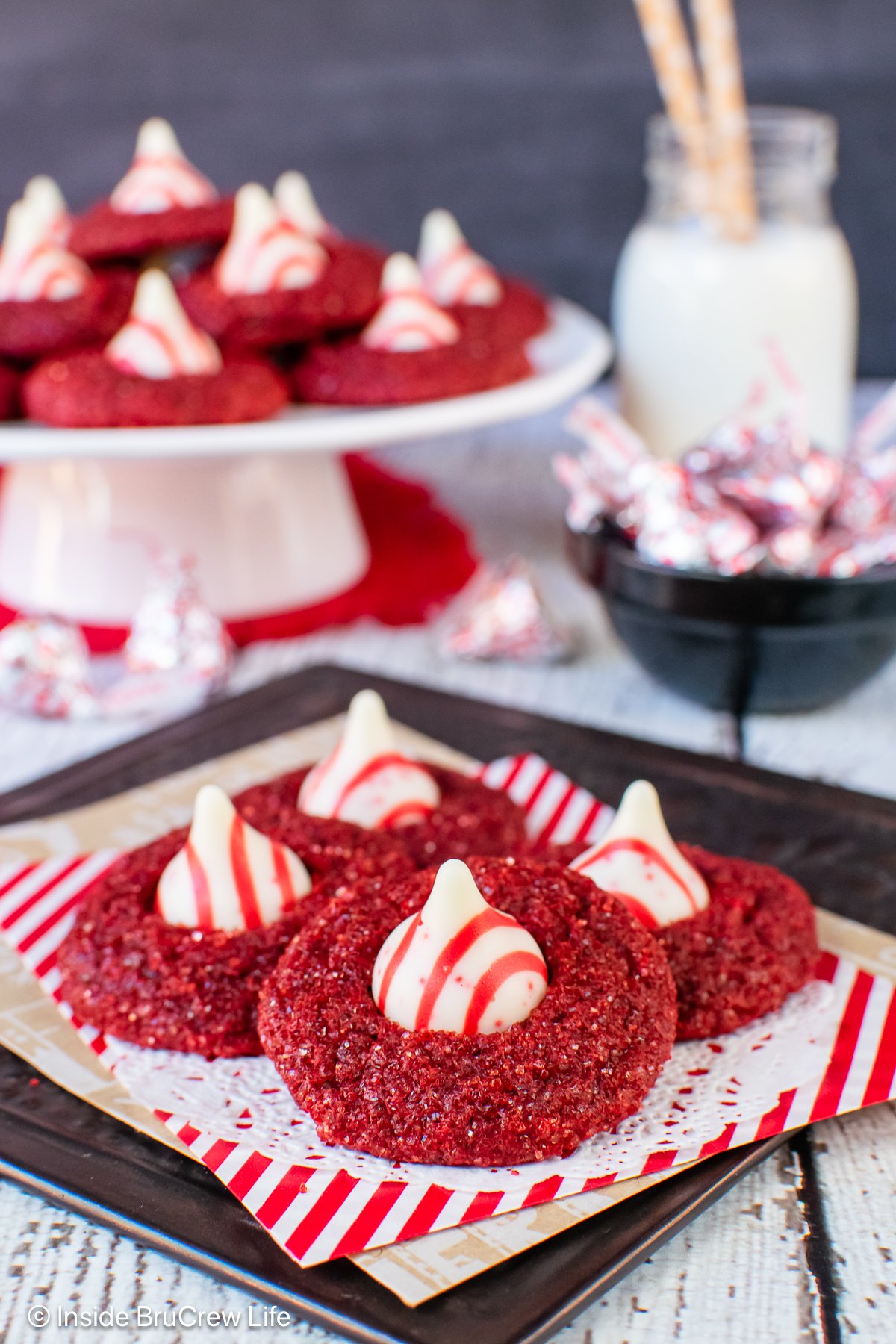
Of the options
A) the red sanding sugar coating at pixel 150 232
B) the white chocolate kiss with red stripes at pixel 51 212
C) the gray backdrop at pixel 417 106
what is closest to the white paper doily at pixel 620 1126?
the red sanding sugar coating at pixel 150 232

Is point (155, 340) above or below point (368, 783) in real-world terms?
above

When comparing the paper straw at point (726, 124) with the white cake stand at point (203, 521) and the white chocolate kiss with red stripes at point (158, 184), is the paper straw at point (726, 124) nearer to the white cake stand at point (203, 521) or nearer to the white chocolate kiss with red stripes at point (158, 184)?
the white cake stand at point (203, 521)

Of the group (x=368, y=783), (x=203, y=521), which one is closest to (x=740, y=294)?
(x=203, y=521)

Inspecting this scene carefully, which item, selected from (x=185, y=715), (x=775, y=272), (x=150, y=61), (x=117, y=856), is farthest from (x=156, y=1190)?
(x=150, y=61)

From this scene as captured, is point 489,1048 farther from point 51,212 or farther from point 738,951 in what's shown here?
point 51,212

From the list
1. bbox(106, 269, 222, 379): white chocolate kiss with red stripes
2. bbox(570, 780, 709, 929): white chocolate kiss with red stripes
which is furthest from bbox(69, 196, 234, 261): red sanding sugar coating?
bbox(570, 780, 709, 929): white chocolate kiss with red stripes

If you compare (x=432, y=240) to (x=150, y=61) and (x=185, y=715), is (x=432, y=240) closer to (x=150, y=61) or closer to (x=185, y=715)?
(x=185, y=715)
